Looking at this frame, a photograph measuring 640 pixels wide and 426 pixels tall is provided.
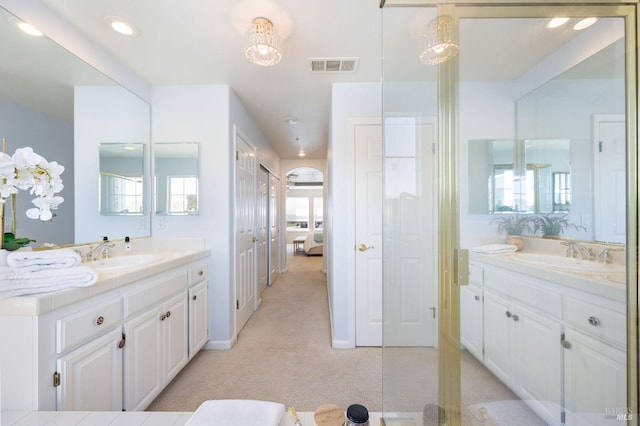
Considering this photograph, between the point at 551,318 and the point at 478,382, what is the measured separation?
507 mm

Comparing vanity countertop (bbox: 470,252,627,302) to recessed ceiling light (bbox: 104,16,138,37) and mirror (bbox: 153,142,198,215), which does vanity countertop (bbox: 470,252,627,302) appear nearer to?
mirror (bbox: 153,142,198,215)

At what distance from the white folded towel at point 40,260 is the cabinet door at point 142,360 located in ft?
1.46

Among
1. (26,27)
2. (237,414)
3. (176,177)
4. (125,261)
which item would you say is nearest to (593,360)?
(237,414)

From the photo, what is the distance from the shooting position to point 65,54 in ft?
5.62

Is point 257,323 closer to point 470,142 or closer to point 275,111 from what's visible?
point 275,111

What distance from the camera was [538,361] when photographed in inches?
55.3

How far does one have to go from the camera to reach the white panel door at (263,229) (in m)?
3.98

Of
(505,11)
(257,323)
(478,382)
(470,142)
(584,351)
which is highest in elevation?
(505,11)

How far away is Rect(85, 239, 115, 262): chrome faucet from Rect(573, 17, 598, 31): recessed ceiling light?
10.5 ft

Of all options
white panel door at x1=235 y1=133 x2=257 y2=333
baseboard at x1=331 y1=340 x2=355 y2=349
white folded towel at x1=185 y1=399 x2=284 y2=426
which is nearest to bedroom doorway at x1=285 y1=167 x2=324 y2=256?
white panel door at x1=235 y1=133 x2=257 y2=333

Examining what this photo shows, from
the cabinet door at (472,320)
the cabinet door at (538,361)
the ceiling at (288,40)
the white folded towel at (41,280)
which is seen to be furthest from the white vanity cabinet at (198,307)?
the cabinet door at (538,361)

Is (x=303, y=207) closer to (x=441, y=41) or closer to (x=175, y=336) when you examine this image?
(x=175, y=336)

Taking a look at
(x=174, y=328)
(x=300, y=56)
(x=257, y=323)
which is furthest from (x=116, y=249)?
(x=300, y=56)

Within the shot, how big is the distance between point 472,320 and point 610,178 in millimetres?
933
